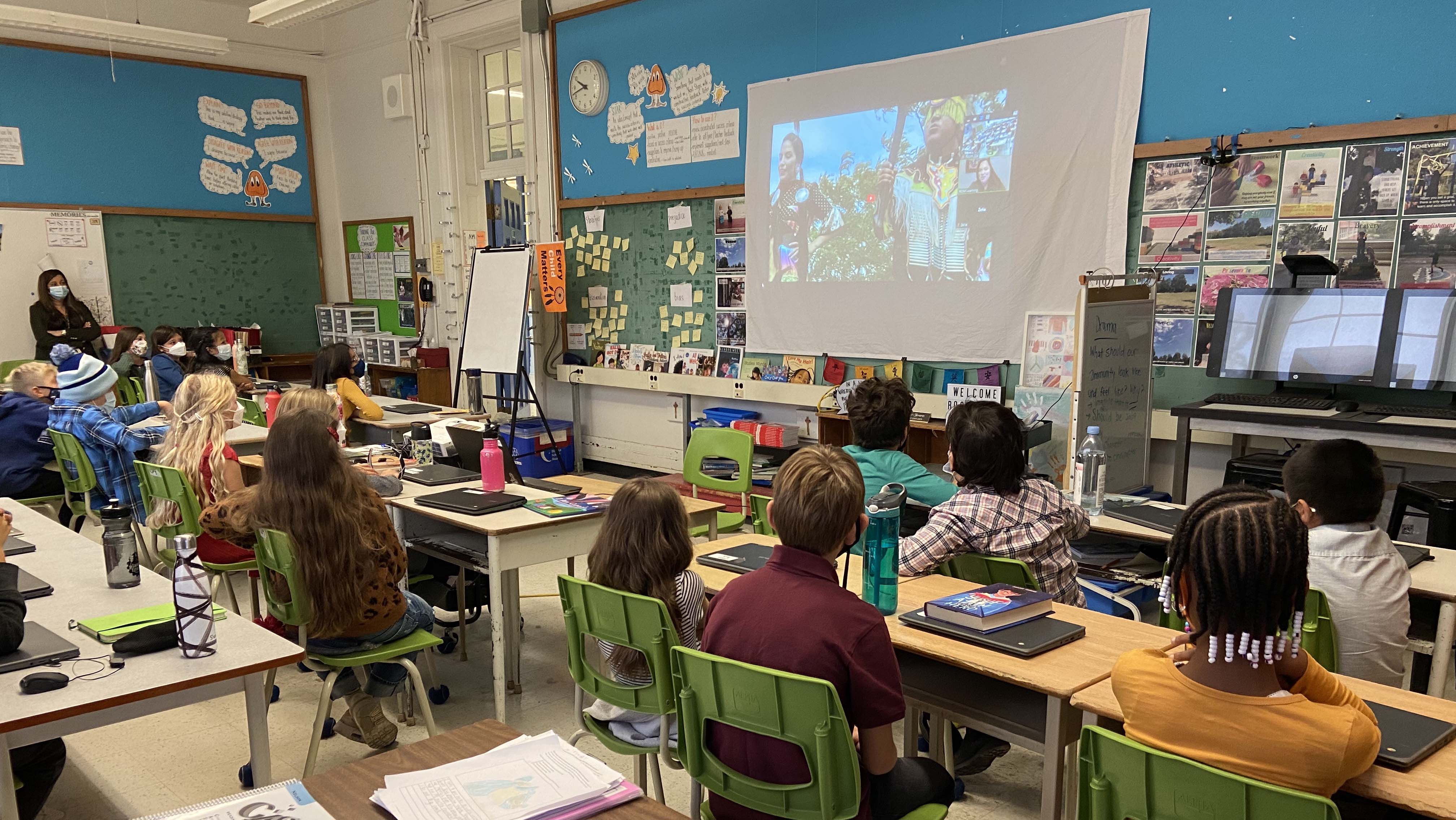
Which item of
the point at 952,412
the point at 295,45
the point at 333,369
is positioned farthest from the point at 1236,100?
the point at 295,45

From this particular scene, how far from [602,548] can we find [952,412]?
3.59 feet

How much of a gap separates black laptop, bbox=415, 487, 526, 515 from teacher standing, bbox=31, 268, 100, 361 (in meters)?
6.72

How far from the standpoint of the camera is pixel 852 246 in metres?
5.76

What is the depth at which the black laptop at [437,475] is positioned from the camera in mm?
3701

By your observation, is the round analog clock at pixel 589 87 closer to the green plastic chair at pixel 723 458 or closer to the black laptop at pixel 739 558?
the green plastic chair at pixel 723 458

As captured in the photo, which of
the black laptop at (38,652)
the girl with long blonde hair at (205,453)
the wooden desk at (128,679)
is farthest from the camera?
the girl with long blonde hair at (205,453)

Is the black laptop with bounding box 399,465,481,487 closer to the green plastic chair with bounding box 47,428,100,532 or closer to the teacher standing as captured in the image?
the green plastic chair with bounding box 47,428,100,532

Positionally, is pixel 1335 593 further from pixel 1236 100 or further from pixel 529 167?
pixel 529 167

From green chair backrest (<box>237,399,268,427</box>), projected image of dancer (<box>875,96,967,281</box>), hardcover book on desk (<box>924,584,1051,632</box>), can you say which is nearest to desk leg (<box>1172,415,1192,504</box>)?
projected image of dancer (<box>875,96,967,281</box>)

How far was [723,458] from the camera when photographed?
4.34 m

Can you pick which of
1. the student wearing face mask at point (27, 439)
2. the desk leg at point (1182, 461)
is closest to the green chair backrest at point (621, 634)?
the desk leg at point (1182, 461)

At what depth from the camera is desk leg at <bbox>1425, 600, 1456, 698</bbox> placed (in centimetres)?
228

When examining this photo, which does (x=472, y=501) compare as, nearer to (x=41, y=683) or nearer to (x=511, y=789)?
(x=41, y=683)

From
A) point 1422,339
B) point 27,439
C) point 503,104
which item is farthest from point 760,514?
point 503,104
